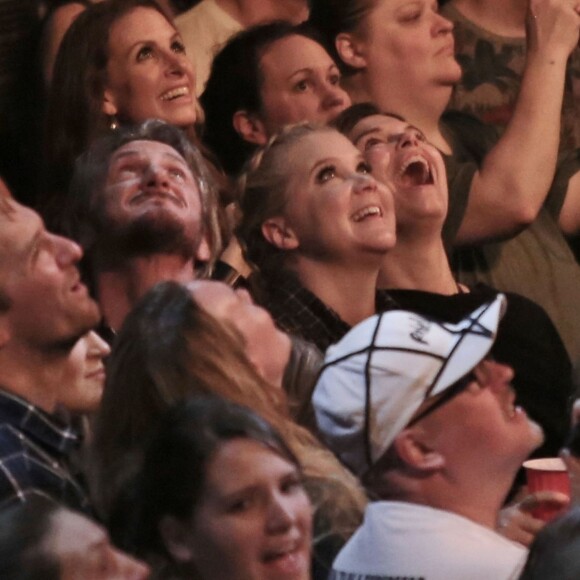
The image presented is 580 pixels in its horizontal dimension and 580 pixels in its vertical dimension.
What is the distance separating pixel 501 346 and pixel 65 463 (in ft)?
5.16

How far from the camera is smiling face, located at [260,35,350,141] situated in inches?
199

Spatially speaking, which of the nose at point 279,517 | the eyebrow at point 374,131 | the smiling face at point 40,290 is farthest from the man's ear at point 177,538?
the eyebrow at point 374,131

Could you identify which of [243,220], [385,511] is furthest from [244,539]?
[243,220]

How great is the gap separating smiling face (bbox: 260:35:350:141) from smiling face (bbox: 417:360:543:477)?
76.6 inches

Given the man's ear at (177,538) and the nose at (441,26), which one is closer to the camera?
the man's ear at (177,538)

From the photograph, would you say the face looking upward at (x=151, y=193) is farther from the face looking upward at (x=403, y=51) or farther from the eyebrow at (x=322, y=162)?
the face looking upward at (x=403, y=51)

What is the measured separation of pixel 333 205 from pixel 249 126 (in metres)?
0.65

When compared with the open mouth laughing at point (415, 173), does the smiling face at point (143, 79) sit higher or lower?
higher

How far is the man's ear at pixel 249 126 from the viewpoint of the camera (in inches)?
200

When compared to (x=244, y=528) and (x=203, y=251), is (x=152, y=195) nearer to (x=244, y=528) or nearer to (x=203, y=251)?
(x=203, y=251)

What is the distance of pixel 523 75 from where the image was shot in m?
5.14

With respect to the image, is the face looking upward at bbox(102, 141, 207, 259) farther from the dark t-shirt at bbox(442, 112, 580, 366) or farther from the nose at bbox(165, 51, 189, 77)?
the dark t-shirt at bbox(442, 112, 580, 366)

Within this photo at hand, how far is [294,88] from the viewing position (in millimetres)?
5070

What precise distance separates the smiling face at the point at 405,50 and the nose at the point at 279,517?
105 inches
